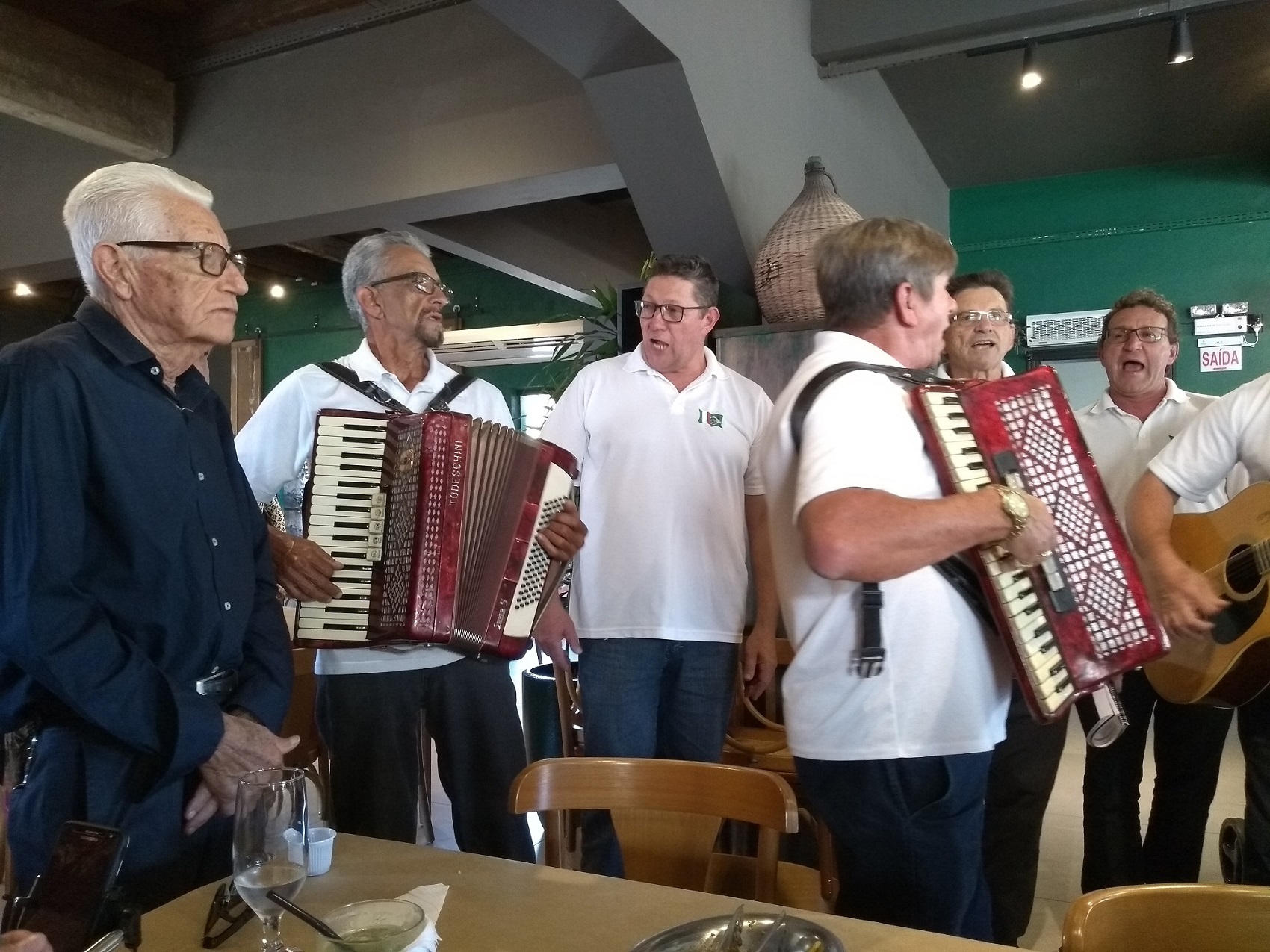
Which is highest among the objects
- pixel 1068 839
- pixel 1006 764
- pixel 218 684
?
pixel 218 684

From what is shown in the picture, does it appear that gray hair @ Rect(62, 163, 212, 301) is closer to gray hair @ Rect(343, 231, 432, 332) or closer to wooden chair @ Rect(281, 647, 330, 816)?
gray hair @ Rect(343, 231, 432, 332)

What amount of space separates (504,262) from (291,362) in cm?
388

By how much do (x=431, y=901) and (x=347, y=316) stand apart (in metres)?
8.25

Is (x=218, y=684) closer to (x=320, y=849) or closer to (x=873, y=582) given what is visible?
(x=320, y=849)

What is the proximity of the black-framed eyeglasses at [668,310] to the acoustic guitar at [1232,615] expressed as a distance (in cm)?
132

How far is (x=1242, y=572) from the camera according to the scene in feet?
6.57

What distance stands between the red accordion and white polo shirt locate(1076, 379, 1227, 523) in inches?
50.1

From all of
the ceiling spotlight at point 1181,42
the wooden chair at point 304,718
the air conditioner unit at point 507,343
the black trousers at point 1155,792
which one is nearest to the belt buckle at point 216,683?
the wooden chair at point 304,718

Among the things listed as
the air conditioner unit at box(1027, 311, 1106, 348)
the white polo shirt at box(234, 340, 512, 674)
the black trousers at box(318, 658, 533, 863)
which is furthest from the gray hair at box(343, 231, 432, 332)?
the air conditioner unit at box(1027, 311, 1106, 348)

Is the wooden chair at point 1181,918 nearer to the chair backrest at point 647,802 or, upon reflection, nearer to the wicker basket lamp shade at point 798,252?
the chair backrest at point 647,802

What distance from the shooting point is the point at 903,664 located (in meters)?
1.38

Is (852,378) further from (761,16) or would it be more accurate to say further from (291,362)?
(291,362)

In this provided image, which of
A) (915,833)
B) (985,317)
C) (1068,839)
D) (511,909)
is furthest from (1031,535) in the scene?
(1068,839)

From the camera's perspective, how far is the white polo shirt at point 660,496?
A: 2.23 metres
